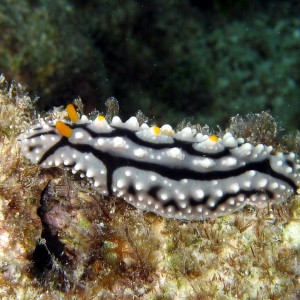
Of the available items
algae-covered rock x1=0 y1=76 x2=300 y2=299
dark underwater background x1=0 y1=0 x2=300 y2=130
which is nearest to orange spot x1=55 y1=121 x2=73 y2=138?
algae-covered rock x1=0 y1=76 x2=300 y2=299

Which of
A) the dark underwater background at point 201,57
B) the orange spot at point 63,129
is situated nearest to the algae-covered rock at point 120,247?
the orange spot at point 63,129

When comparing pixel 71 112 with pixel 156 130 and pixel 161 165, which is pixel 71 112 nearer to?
pixel 156 130

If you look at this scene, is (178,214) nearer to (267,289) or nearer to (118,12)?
(267,289)

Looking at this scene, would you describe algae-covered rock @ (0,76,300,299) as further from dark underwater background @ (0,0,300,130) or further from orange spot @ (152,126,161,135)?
dark underwater background @ (0,0,300,130)

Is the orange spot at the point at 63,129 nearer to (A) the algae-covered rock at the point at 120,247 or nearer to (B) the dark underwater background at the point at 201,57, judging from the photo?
(A) the algae-covered rock at the point at 120,247

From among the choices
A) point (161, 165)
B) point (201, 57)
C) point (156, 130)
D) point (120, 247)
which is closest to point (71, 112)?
point (156, 130)

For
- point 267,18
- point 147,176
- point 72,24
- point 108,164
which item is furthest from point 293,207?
point 267,18

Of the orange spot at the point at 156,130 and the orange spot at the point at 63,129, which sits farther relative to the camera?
the orange spot at the point at 156,130
